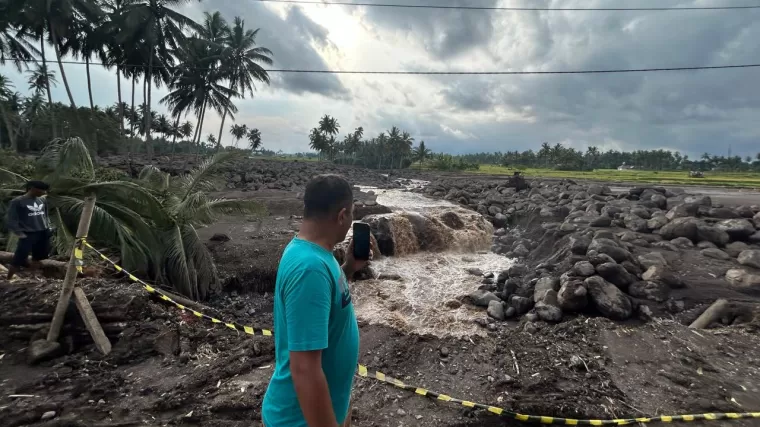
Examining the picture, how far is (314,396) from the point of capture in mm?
1499

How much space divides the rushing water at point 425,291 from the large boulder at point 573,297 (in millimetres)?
1876

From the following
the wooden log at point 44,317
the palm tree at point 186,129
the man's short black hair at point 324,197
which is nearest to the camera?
the man's short black hair at point 324,197

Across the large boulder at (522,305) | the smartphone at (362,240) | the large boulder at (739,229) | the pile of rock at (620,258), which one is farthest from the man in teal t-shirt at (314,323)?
the large boulder at (739,229)

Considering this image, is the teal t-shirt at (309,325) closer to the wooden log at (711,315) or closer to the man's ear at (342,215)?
the man's ear at (342,215)

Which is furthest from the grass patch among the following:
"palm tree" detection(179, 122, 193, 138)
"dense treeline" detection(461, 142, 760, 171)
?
"palm tree" detection(179, 122, 193, 138)

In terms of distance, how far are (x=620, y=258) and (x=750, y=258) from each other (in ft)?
8.49

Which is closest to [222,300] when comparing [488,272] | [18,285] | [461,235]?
[18,285]

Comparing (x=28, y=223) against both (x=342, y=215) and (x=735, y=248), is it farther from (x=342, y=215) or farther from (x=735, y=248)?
(x=735, y=248)

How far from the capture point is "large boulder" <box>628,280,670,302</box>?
7.47 metres

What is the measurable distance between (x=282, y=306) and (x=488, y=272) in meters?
11.9

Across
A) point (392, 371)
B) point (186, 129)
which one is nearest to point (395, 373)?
point (392, 371)

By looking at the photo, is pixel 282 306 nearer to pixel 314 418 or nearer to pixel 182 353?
pixel 314 418

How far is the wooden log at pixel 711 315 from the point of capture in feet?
21.2

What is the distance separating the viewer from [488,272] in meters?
12.7
